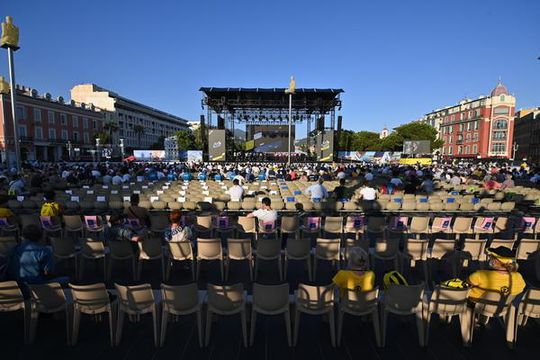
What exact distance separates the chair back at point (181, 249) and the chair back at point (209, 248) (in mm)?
152

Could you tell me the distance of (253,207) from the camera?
32.9ft

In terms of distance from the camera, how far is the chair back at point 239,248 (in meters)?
5.33

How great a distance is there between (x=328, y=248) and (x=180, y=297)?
2.92 m

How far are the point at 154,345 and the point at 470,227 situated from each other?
7158 millimetres

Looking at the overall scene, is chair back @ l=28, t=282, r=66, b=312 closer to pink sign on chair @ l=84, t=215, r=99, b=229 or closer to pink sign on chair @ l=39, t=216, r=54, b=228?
pink sign on chair @ l=84, t=215, r=99, b=229

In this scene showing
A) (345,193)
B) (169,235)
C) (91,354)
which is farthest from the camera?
(345,193)

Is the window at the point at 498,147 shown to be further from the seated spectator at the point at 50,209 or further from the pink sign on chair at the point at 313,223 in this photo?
the seated spectator at the point at 50,209

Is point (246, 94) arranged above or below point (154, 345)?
above

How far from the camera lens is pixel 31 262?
3.87m

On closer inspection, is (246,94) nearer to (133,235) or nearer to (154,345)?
(133,235)

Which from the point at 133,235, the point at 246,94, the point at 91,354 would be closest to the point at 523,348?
the point at 91,354

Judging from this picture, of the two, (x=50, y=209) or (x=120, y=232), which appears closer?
(x=120, y=232)

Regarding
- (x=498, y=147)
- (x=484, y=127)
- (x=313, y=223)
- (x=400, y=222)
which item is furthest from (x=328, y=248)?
(x=498, y=147)

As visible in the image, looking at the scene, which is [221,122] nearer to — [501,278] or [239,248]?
[239,248]
